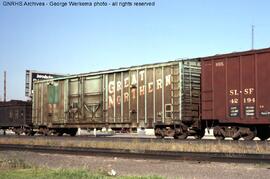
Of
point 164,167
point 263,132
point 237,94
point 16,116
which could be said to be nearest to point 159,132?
point 237,94

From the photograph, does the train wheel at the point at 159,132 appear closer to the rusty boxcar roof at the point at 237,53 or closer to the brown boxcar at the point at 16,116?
the rusty boxcar roof at the point at 237,53

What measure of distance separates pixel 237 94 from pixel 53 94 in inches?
563

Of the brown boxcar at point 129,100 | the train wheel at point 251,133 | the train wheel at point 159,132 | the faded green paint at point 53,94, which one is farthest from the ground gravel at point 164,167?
the faded green paint at point 53,94

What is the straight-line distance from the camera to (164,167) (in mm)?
11648

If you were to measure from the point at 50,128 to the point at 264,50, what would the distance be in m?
16.4

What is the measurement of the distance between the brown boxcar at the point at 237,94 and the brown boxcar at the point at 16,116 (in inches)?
686

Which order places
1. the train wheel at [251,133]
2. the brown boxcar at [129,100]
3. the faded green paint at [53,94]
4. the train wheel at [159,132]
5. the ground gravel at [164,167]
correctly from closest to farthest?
the ground gravel at [164,167], the train wheel at [251,133], the brown boxcar at [129,100], the train wheel at [159,132], the faded green paint at [53,94]

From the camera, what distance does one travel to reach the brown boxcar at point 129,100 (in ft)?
72.2

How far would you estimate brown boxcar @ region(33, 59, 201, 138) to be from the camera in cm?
2200

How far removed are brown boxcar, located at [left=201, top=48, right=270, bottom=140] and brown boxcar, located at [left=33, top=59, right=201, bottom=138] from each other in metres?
1.03

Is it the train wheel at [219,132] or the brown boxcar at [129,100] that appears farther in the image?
the brown boxcar at [129,100]

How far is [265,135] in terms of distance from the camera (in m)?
20.2

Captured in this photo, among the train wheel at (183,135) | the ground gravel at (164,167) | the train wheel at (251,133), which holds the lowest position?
the ground gravel at (164,167)

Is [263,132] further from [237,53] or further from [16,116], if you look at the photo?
[16,116]
